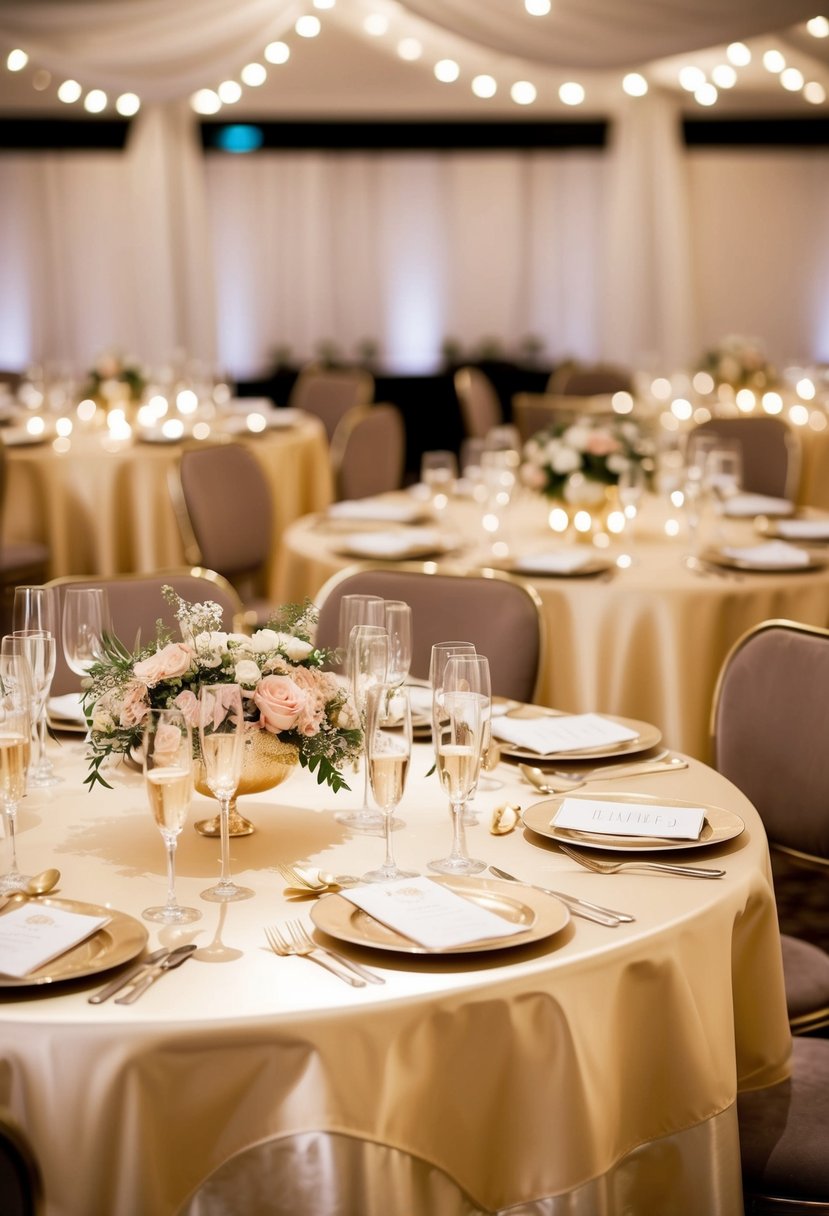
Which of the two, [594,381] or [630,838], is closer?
[630,838]

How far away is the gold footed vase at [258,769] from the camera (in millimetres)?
2053

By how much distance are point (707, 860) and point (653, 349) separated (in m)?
10.8

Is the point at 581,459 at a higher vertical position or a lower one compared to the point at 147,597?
higher

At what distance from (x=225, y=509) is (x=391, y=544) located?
3.60ft

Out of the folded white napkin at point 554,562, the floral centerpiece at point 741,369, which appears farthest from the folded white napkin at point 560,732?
the floral centerpiece at point 741,369

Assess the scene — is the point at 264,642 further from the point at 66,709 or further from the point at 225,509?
the point at 225,509

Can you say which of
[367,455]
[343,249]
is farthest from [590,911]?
[343,249]

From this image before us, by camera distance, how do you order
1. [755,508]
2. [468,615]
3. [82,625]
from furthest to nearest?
1. [755,508]
2. [468,615]
3. [82,625]

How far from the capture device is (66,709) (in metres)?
2.72

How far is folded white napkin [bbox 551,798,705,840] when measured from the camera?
6.71 feet

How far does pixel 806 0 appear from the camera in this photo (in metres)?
5.64

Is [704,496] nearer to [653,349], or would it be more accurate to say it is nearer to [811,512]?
[811,512]

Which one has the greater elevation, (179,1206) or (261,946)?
(261,946)

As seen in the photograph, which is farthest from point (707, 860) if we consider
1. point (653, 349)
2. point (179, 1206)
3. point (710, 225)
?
point (710, 225)
